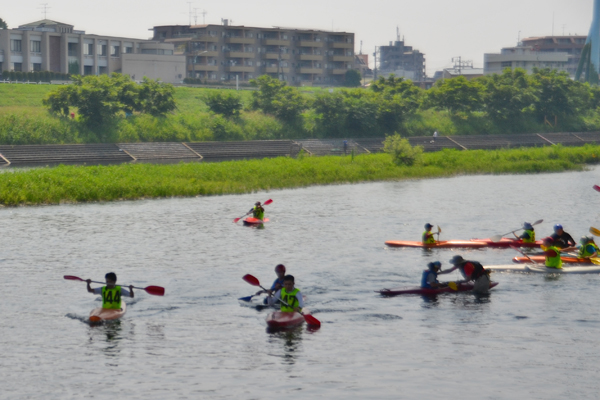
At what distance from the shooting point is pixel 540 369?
17406 millimetres

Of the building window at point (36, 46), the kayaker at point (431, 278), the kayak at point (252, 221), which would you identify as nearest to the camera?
the kayaker at point (431, 278)

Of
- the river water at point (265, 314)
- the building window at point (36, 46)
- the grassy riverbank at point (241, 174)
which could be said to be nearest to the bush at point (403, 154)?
the grassy riverbank at point (241, 174)

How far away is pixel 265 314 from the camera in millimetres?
21719

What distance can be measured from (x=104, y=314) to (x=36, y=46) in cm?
9874

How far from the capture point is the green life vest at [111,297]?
20.8 meters

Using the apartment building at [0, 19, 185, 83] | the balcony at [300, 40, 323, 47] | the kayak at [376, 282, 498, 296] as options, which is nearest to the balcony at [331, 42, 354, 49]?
the balcony at [300, 40, 323, 47]

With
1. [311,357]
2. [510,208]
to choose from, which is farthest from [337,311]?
[510,208]

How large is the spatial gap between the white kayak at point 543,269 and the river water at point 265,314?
0.38 m

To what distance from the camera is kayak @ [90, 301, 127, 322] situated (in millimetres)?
20448

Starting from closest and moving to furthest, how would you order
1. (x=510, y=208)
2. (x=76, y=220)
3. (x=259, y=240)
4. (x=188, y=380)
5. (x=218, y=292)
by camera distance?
(x=188, y=380)
(x=218, y=292)
(x=259, y=240)
(x=76, y=220)
(x=510, y=208)

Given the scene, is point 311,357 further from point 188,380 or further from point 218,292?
point 218,292

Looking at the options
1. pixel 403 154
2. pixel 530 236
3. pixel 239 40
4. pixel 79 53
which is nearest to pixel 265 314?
pixel 530 236

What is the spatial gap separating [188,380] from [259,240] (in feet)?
55.8

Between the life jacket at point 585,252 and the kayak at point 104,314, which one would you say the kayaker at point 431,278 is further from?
the kayak at point 104,314
